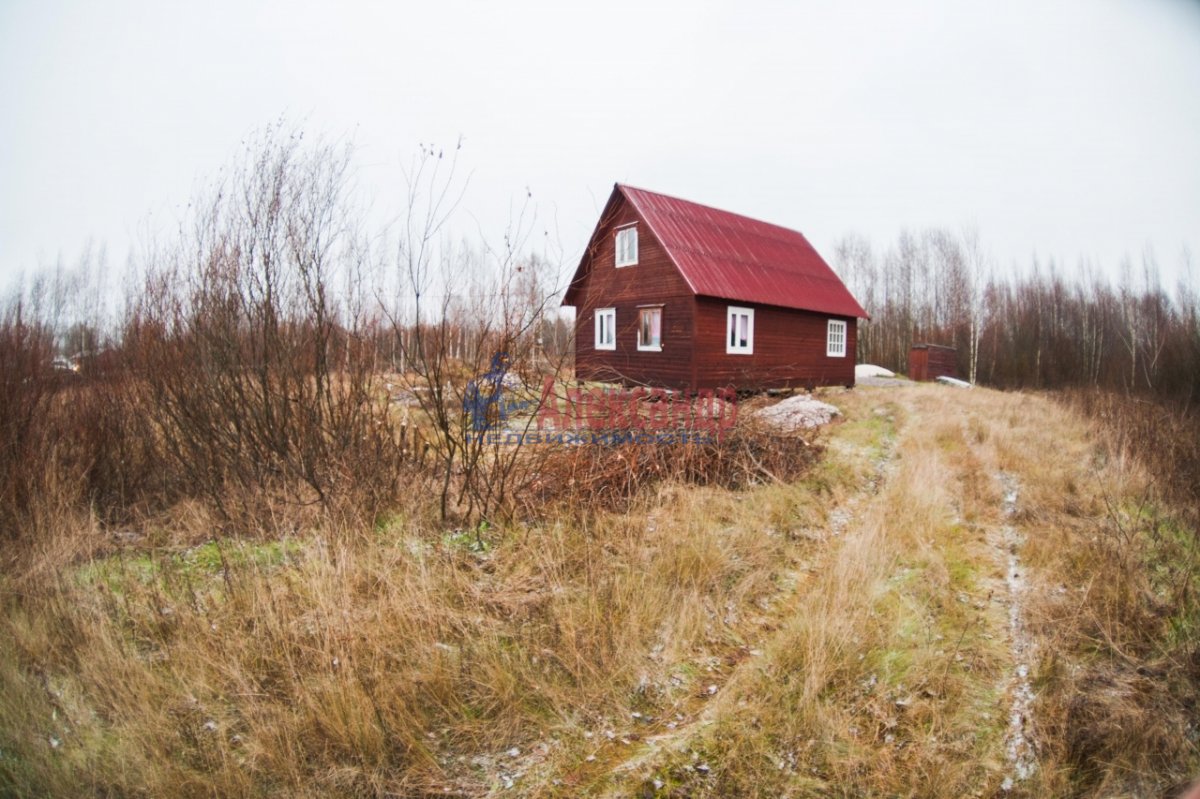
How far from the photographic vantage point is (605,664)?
3186 mm

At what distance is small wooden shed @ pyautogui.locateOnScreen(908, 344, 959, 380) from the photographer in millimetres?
26703

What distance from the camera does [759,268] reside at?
17328 millimetres

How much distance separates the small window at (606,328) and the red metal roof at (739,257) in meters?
3.10

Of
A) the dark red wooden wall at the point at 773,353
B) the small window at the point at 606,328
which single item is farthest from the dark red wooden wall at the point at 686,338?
the small window at the point at 606,328

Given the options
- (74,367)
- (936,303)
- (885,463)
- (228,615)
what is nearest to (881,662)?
(228,615)

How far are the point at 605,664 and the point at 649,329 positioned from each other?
44.4ft

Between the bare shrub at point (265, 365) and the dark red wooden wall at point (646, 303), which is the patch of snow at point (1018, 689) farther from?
the dark red wooden wall at point (646, 303)

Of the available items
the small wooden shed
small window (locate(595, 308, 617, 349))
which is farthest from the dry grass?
the small wooden shed

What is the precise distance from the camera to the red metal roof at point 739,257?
1530 centimetres

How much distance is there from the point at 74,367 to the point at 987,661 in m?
9.75

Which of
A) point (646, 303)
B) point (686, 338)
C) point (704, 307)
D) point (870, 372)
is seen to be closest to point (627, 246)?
point (646, 303)

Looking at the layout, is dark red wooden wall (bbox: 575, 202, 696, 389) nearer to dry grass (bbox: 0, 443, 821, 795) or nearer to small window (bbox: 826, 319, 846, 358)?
small window (bbox: 826, 319, 846, 358)

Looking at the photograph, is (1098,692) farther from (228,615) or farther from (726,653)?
(228,615)

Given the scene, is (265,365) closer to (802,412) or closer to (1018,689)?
(1018,689)
